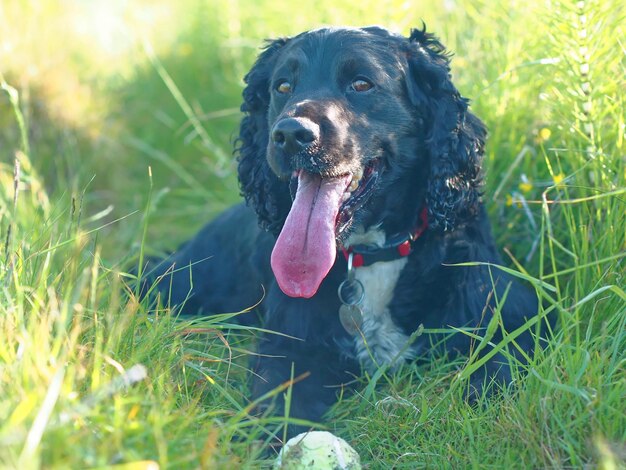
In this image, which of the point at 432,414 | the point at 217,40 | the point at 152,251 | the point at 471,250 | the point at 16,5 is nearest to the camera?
the point at 432,414

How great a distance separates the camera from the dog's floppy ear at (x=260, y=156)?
371 cm

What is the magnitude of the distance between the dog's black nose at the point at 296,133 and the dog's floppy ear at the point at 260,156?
1.73ft

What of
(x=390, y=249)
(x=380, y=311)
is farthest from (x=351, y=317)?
(x=390, y=249)

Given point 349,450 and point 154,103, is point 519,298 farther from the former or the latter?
point 154,103

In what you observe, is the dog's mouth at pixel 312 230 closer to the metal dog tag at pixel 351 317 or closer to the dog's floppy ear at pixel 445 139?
the metal dog tag at pixel 351 317

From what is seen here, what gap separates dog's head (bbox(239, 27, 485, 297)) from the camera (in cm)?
322

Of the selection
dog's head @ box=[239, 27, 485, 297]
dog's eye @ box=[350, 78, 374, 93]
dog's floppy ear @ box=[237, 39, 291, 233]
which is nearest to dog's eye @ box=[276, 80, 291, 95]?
dog's head @ box=[239, 27, 485, 297]

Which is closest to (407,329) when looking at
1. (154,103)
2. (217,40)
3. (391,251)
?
(391,251)

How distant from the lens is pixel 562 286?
3.71 meters

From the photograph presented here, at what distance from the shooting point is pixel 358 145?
3.33 meters

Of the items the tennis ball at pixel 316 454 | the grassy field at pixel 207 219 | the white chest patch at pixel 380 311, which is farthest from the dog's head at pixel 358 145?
the tennis ball at pixel 316 454

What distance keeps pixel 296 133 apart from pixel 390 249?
2.23 feet

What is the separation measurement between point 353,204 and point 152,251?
2215mm

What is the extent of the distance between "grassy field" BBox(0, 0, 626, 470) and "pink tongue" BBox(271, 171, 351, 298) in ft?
1.12
